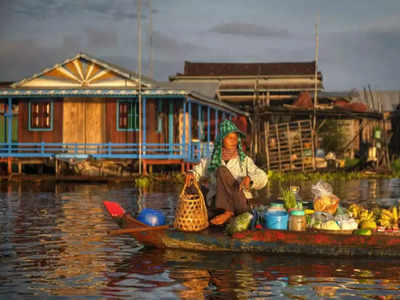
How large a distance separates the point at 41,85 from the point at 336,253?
18012 millimetres

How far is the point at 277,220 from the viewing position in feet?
26.7

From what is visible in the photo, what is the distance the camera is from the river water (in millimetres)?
6160

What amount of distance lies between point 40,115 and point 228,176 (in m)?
17.0

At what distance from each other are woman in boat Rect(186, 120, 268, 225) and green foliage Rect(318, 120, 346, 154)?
932 inches

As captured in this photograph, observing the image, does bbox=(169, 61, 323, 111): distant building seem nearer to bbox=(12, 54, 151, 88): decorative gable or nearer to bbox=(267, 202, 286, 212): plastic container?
bbox=(12, 54, 151, 88): decorative gable

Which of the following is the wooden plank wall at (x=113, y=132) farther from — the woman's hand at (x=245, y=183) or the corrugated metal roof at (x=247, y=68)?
the corrugated metal roof at (x=247, y=68)

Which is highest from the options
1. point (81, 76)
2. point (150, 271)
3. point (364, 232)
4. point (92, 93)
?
point (81, 76)

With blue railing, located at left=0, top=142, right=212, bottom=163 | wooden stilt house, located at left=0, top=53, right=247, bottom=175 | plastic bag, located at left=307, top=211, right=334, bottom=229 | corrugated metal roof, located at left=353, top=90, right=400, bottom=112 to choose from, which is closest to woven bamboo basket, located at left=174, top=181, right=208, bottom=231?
plastic bag, located at left=307, top=211, right=334, bottom=229

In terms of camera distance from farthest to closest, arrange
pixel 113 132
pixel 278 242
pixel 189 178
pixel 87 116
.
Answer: pixel 87 116 → pixel 113 132 → pixel 189 178 → pixel 278 242

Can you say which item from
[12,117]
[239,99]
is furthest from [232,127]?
[239,99]

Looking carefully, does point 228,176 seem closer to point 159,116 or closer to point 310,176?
point 310,176

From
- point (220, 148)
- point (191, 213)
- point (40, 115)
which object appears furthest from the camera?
point (40, 115)

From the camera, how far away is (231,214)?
8555mm

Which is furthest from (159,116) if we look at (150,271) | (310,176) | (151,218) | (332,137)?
(150,271)
